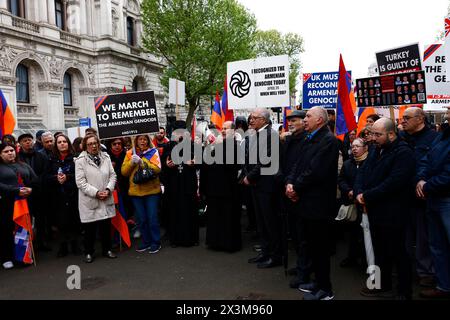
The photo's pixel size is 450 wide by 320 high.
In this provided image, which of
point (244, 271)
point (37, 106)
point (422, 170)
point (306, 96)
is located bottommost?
point (244, 271)

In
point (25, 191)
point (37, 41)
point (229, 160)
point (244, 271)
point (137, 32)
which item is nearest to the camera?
point (244, 271)

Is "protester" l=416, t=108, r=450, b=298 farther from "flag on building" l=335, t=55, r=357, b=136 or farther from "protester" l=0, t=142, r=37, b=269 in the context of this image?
"protester" l=0, t=142, r=37, b=269

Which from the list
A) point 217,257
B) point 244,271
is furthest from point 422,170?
point 217,257

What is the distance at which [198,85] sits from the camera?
30.9 meters

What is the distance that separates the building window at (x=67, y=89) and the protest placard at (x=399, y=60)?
25.7 m

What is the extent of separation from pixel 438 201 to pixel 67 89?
2841 cm

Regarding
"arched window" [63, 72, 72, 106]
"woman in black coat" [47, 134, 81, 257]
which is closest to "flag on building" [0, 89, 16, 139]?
"woman in black coat" [47, 134, 81, 257]

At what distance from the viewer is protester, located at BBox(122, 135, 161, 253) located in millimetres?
6297

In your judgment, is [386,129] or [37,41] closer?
[386,129]

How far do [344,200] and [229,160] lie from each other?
5.95ft

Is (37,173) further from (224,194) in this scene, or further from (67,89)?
(67,89)

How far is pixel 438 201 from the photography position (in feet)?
13.7

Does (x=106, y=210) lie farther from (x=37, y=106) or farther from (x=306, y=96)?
(x=37, y=106)

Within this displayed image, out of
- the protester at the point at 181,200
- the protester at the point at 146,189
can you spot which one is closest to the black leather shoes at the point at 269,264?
the protester at the point at 181,200
